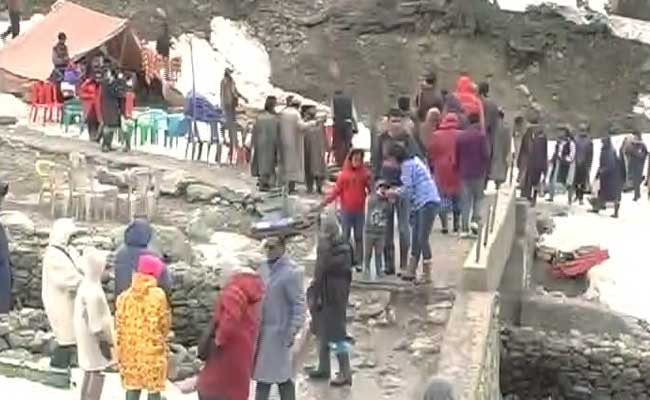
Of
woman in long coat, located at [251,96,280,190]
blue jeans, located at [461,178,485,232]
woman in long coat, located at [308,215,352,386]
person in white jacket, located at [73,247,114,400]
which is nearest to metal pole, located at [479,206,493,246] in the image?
blue jeans, located at [461,178,485,232]

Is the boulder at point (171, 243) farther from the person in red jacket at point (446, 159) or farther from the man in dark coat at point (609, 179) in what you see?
the man in dark coat at point (609, 179)

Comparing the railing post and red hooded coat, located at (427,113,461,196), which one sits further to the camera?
the railing post

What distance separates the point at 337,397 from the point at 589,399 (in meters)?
6.81

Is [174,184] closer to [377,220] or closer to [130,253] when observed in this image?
Answer: [377,220]

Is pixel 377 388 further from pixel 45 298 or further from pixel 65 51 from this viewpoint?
pixel 65 51

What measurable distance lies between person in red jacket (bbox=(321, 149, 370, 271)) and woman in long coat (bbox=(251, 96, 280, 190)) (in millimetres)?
4146

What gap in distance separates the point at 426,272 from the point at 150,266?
17.0ft

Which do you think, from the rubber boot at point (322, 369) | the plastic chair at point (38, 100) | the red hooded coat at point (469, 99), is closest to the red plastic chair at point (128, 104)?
the plastic chair at point (38, 100)

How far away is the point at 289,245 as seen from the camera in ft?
56.8

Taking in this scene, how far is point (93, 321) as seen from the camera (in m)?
11.0

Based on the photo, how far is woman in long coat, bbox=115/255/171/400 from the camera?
1052 centimetres

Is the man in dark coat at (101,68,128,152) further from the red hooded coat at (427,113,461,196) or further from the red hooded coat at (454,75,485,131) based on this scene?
the red hooded coat at (427,113,461,196)

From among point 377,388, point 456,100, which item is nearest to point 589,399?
point 456,100

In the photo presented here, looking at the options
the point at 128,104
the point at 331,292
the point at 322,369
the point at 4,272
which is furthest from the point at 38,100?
the point at 331,292
